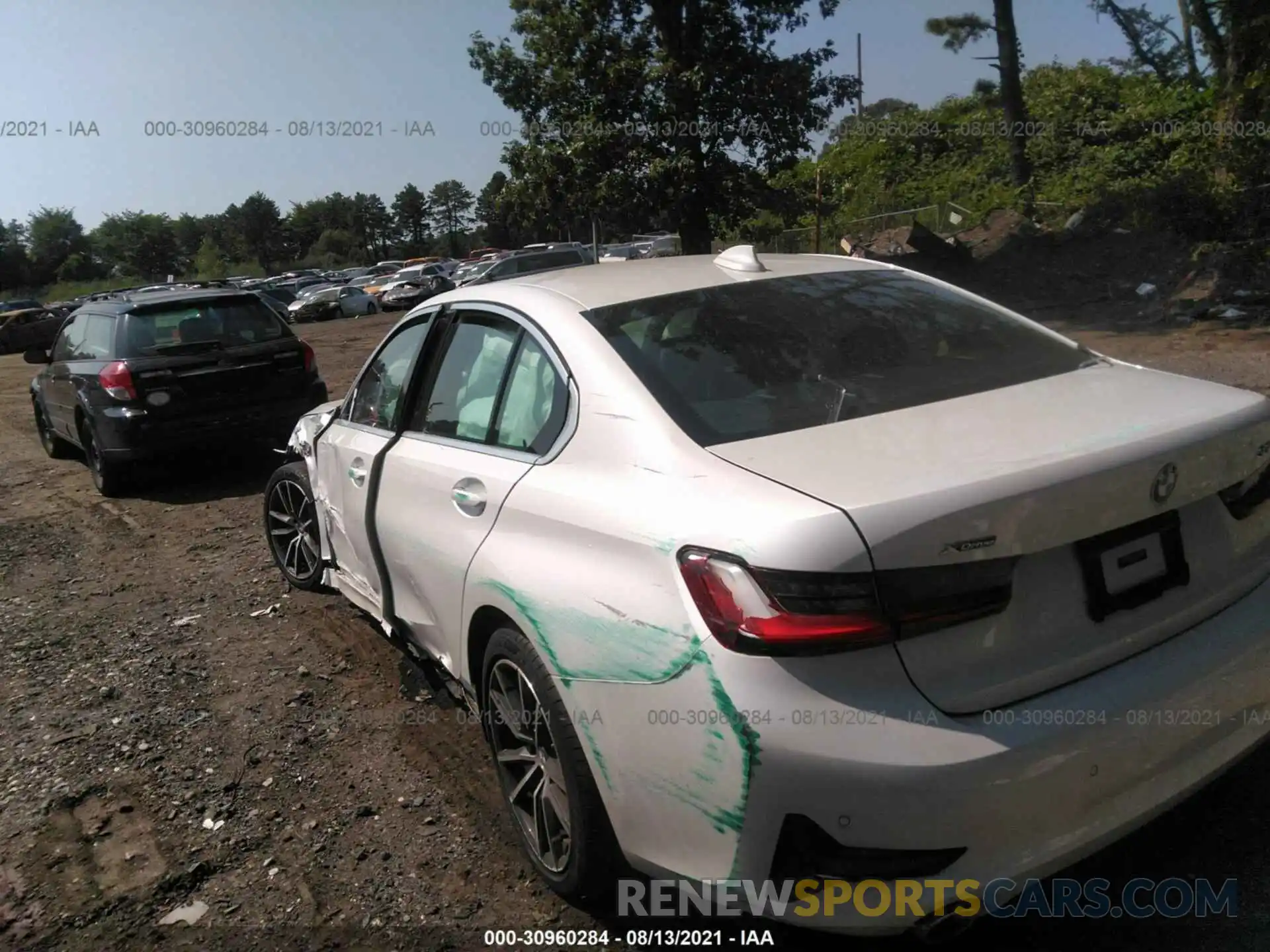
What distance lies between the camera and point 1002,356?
3.01 metres

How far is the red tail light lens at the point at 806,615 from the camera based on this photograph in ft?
6.56

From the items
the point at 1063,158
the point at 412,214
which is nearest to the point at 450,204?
the point at 412,214

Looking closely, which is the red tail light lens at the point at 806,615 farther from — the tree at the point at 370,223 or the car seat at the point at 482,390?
the tree at the point at 370,223

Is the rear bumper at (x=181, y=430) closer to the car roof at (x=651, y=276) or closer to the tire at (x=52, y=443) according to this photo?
the tire at (x=52, y=443)

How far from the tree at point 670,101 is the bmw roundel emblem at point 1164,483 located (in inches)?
604

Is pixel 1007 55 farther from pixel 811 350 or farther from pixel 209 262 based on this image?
pixel 209 262

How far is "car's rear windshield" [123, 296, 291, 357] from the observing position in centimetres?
837

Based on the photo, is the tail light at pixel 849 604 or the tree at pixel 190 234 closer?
the tail light at pixel 849 604

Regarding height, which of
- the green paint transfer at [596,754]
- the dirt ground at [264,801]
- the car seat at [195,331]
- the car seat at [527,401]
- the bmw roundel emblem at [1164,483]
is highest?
the car seat at [195,331]

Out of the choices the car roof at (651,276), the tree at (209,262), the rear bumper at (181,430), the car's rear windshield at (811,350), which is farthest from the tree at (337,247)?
the car's rear windshield at (811,350)

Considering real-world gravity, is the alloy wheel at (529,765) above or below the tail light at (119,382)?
below

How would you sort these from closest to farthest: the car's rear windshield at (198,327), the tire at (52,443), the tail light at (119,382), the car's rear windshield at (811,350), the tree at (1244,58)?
the car's rear windshield at (811,350) → the tail light at (119,382) → the car's rear windshield at (198,327) → the tire at (52,443) → the tree at (1244,58)

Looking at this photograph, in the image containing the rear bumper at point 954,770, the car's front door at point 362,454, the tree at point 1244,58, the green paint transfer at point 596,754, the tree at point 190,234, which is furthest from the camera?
the tree at point 190,234

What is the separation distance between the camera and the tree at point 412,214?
110 meters
